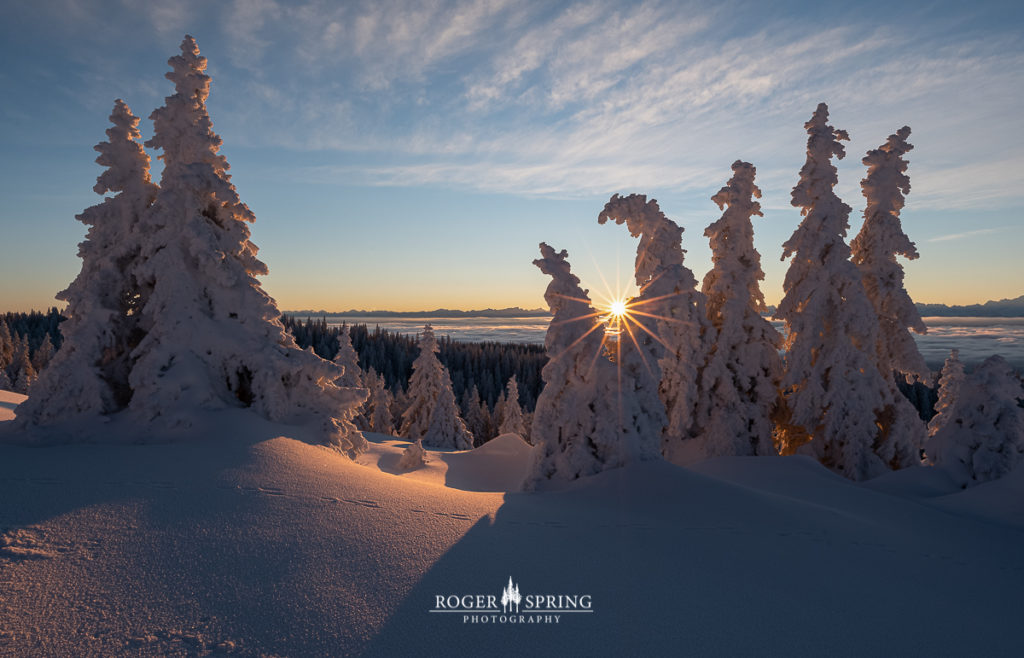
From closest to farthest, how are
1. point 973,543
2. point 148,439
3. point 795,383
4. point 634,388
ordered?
point 973,543 → point 148,439 → point 634,388 → point 795,383

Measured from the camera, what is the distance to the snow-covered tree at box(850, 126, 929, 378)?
18.7m

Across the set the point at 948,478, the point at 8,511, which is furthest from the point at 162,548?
the point at 948,478

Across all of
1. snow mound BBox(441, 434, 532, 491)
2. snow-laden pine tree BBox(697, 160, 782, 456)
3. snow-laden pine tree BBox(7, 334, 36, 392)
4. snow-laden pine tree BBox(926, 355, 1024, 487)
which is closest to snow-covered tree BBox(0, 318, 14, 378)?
snow-laden pine tree BBox(7, 334, 36, 392)

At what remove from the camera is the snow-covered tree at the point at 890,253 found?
18.7 meters

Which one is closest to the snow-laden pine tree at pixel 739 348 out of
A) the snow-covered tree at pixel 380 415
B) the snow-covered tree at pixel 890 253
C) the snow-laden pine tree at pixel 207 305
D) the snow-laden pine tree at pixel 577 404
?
the snow-covered tree at pixel 890 253

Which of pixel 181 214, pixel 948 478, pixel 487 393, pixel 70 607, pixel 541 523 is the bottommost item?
pixel 487 393

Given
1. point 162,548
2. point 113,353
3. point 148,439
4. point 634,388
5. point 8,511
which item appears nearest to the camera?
point 162,548

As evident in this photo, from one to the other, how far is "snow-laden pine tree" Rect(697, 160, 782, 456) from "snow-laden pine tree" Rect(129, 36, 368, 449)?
15.3 meters

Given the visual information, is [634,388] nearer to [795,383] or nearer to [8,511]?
[795,383]

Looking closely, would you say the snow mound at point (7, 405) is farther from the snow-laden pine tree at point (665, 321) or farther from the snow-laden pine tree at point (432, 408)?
the snow-laden pine tree at point (432, 408)

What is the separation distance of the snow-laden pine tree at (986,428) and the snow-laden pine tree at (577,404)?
9800mm

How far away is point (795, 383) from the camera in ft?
62.4

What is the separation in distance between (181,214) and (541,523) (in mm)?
11364

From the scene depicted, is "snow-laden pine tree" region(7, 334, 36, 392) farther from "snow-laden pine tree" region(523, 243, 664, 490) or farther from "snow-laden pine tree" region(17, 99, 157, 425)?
"snow-laden pine tree" region(523, 243, 664, 490)
